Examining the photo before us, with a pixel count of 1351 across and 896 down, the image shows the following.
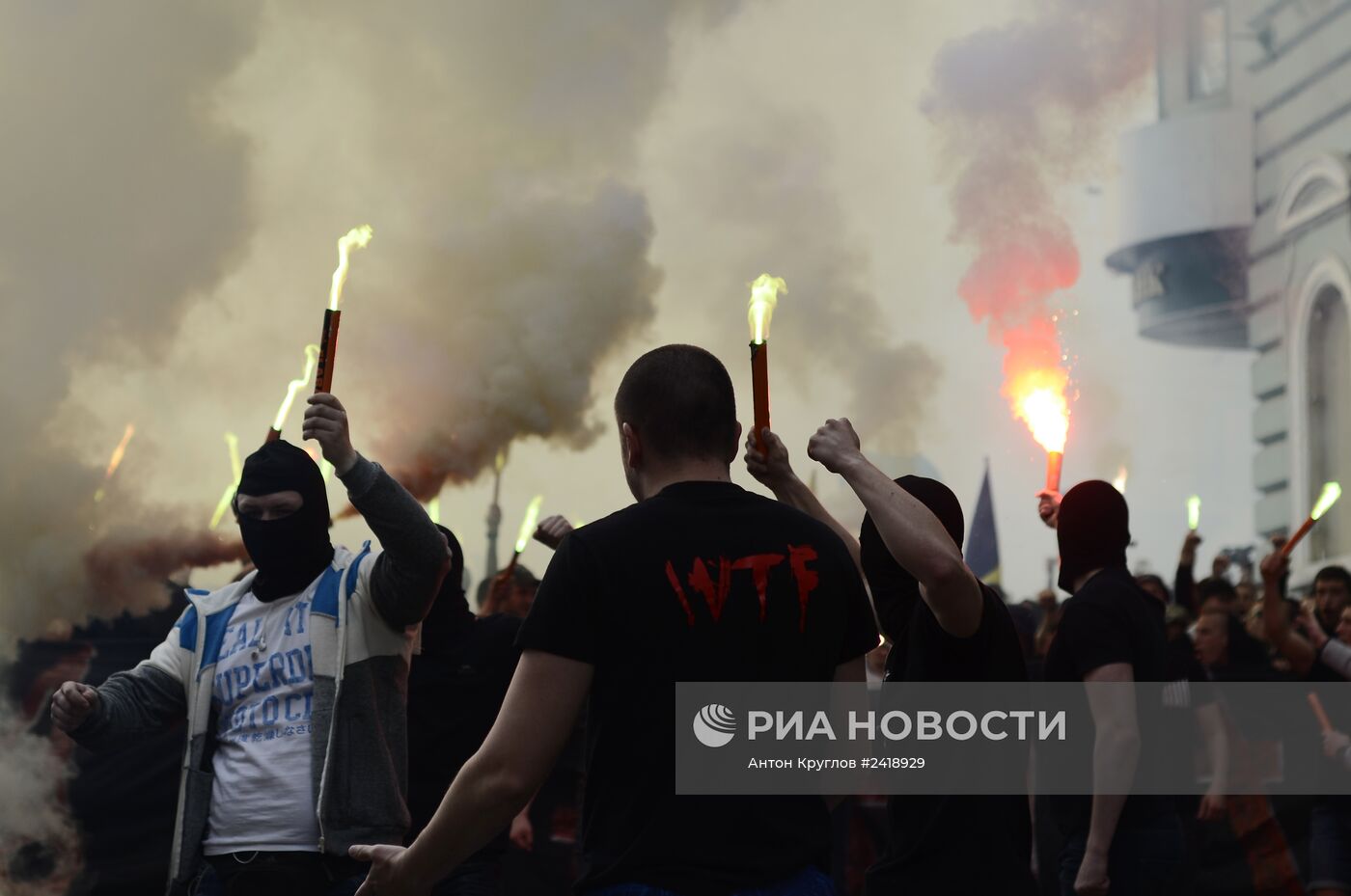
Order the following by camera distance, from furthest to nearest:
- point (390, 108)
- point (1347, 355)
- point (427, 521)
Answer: point (1347, 355) < point (390, 108) < point (427, 521)

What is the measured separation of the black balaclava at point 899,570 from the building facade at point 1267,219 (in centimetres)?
1816

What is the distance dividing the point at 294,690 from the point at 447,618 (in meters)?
1.57

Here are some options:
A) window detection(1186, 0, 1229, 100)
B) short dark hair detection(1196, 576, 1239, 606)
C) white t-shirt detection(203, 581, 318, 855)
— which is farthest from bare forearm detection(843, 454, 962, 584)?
window detection(1186, 0, 1229, 100)

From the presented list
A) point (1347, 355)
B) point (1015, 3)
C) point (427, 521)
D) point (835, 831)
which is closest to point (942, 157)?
point (1015, 3)

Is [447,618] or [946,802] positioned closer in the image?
[946,802]

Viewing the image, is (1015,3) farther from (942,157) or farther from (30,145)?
(30,145)

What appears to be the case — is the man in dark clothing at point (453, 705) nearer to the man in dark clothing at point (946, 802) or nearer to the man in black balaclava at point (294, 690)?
the man in black balaclava at point (294, 690)

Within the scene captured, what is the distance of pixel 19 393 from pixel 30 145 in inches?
96.6

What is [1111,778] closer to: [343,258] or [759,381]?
[759,381]

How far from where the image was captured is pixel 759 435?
9.88 feet

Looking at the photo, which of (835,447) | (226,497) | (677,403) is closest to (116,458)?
(226,497)

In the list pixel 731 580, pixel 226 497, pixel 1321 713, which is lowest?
pixel 731 580

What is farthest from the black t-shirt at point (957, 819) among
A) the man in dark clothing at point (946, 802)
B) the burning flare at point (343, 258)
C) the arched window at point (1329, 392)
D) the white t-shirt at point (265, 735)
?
the arched window at point (1329, 392)

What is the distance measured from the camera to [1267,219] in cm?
2442
